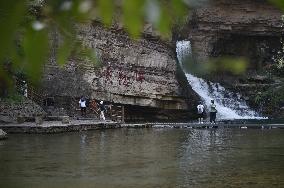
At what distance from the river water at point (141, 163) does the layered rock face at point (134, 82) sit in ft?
46.5

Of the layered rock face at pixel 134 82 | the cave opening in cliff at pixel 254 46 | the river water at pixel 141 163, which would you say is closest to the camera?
the river water at pixel 141 163

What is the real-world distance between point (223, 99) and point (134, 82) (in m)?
7.58

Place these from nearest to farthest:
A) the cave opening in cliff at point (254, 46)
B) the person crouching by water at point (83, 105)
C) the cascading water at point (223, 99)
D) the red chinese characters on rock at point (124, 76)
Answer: the person crouching by water at point (83, 105)
the red chinese characters on rock at point (124, 76)
the cascading water at point (223, 99)
the cave opening in cliff at point (254, 46)

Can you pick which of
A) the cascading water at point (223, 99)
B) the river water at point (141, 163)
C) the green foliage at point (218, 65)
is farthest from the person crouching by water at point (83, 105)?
the green foliage at point (218, 65)

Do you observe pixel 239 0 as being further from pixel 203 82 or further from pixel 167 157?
pixel 167 157

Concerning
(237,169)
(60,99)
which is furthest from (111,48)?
(237,169)

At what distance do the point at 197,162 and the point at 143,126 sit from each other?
14.2 metres

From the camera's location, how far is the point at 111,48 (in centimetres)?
3425

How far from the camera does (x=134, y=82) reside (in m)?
34.8

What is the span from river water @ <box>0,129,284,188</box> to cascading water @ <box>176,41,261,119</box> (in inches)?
706

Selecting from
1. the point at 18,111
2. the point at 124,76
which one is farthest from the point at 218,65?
the point at 124,76

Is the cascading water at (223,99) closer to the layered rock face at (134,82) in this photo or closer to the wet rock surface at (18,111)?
the layered rock face at (134,82)

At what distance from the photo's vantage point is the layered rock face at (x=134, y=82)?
32.8 meters

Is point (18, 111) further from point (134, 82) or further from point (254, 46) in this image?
point (254, 46)
